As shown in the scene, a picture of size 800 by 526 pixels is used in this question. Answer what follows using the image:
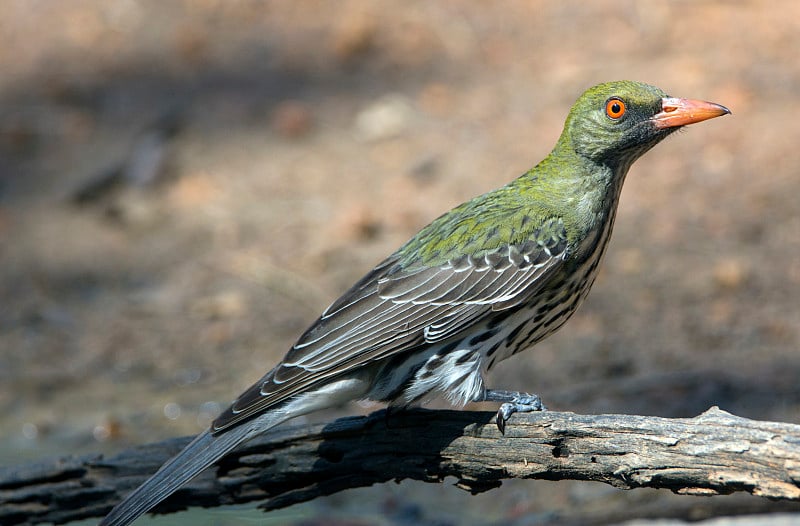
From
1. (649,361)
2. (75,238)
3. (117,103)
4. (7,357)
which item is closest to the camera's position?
(649,361)

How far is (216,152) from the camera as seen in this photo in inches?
396

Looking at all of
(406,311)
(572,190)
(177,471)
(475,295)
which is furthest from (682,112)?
(177,471)

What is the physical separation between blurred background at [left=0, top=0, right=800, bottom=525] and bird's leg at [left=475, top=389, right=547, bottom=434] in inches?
54.9

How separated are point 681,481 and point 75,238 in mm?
6340

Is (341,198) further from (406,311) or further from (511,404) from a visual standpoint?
(511,404)

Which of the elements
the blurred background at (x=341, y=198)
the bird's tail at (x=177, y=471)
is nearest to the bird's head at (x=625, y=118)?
the blurred background at (x=341, y=198)

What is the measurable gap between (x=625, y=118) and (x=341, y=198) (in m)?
4.30

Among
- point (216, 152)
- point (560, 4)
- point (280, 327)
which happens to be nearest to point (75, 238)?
point (216, 152)

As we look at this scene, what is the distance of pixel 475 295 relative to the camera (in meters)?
5.30

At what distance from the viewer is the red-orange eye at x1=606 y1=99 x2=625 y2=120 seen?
5371mm

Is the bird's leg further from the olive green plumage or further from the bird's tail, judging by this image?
the bird's tail

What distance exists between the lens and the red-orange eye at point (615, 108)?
17.6 feet

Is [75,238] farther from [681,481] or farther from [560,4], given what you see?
[681,481]

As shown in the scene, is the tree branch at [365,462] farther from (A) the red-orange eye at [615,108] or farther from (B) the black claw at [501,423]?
(A) the red-orange eye at [615,108]
